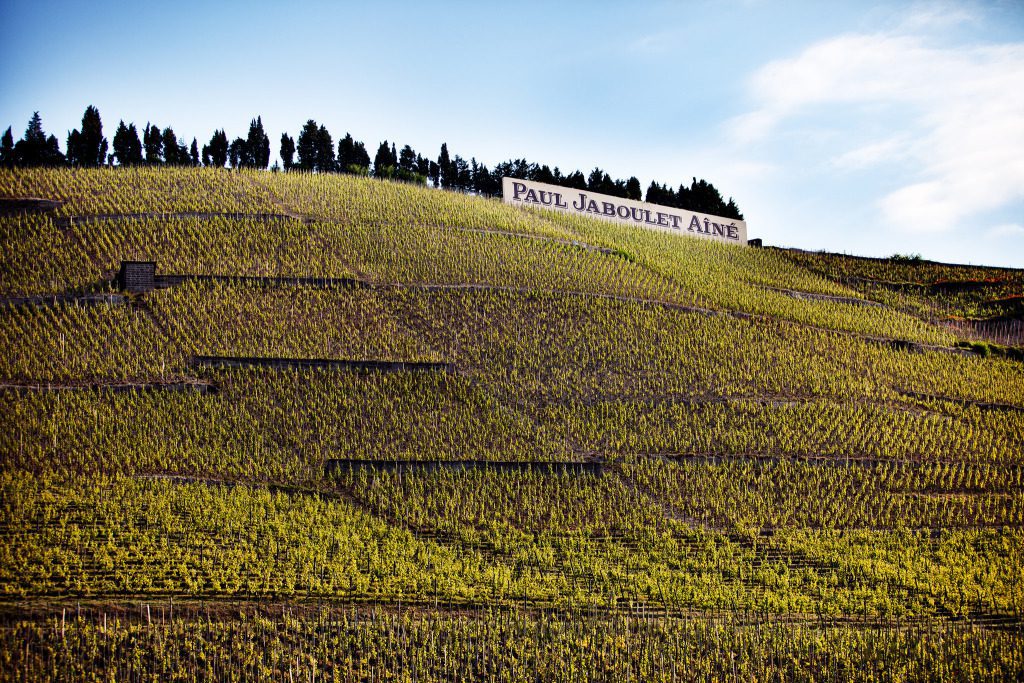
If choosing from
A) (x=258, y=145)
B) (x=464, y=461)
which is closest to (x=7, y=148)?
(x=258, y=145)

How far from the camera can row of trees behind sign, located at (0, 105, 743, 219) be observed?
6350cm

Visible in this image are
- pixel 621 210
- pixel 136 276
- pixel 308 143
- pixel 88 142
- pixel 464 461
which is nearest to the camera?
pixel 464 461

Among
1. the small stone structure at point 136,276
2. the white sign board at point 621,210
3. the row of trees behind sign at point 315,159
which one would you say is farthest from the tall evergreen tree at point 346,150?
the small stone structure at point 136,276

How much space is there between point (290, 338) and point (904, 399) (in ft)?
73.6

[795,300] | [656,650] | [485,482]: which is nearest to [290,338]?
[485,482]

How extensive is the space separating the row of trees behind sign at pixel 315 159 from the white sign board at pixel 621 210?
8.42 m

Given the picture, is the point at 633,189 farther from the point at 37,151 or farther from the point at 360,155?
the point at 37,151

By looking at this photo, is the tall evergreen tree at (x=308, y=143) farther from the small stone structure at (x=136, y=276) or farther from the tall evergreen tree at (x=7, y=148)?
the small stone structure at (x=136, y=276)

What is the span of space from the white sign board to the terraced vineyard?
359 inches

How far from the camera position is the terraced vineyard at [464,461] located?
20.0m

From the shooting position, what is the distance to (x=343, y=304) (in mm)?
36438

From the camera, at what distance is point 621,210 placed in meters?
57.4

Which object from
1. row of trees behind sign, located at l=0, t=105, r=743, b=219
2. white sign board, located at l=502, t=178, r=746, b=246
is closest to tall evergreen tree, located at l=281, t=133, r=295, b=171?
row of trees behind sign, located at l=0, t=105, r=743, b=219

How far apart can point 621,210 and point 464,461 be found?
33.2 m
